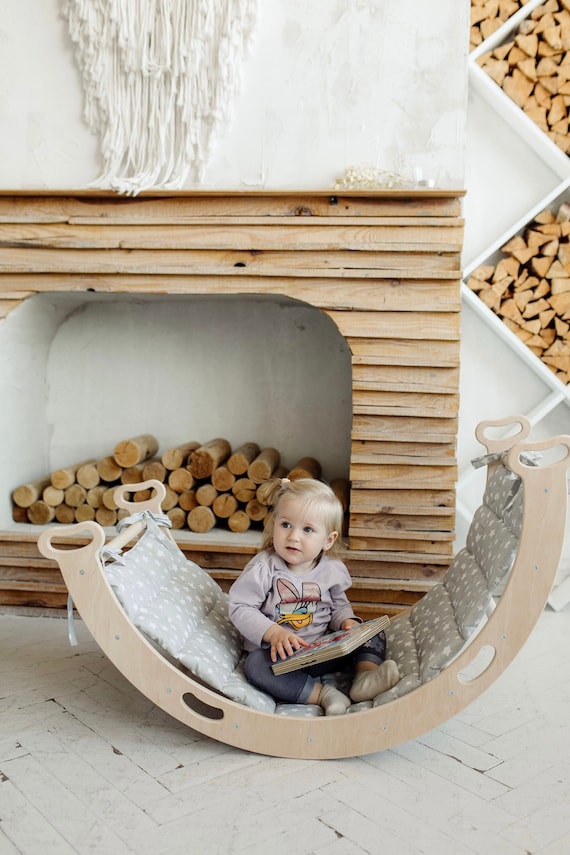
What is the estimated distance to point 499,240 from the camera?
2.75m

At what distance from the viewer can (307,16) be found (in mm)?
2436

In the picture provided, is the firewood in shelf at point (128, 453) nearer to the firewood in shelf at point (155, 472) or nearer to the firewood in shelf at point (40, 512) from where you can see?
the firewood in shelf at point (155, 472)

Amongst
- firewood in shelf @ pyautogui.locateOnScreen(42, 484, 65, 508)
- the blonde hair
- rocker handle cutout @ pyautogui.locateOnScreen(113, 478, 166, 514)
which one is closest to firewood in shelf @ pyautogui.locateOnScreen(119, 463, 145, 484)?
firewood in shelf @ pyautogui.locateOnScreen(42, 484, 65, 508)

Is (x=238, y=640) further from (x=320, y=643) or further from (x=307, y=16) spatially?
(x=307, y=16)

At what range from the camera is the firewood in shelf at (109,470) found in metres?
2.79

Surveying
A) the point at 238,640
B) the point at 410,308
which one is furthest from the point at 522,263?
the point at 238,640

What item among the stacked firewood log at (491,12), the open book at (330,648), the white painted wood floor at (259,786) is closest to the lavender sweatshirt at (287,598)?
the open book at (330,648)

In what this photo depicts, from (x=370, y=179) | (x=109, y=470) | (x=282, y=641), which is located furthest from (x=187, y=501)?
(x=370, y=179)

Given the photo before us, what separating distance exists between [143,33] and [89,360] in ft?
3.62

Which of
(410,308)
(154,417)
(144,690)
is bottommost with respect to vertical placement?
(144,690)

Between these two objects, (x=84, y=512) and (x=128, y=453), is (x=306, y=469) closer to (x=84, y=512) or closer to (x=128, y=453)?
(x=128, y=453)

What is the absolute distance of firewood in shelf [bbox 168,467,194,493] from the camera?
2.72 m

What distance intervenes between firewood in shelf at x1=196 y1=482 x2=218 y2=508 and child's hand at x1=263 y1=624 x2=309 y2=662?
0.94 metres

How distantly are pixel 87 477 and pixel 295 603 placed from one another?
1148mm
